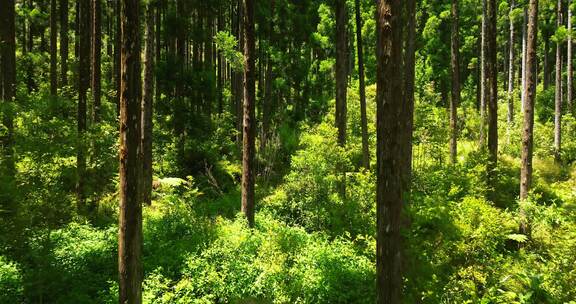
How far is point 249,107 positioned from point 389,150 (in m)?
6.95

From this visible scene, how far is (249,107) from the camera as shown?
11672 mm

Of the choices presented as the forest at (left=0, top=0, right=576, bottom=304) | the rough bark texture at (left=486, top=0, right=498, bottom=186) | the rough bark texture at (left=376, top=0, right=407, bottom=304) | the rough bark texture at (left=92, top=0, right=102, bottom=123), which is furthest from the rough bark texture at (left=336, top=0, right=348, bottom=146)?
the rough bark texture at (left=376, top=0, right=407, bottom=304)

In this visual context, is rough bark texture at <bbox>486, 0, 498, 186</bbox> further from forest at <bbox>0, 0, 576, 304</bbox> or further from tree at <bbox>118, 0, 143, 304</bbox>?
tree at <bbox>118, 0, 143, 304</bbox>

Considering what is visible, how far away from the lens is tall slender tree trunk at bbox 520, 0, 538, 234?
12203mm

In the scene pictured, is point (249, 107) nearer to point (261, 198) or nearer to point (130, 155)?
point (130, 155)

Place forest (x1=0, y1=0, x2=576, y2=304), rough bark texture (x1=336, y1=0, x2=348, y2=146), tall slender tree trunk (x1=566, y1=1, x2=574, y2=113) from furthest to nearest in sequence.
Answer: tall slender tree trunk (x1=566, y1=1, x2=574, y2=113)
rough bark texture (x1=336, y1=0, x2=348, y2=146)
forest (x1=0, y1=0, x2=576, y2=304)

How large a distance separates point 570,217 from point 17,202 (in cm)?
1074

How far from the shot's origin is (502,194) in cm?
1598

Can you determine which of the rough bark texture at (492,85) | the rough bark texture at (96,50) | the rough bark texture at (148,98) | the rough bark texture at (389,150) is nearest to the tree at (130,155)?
the rough bark texture at (389,150)

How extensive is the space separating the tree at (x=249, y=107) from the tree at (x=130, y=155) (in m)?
5.73

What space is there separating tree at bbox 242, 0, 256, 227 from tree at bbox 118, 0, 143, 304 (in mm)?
5729

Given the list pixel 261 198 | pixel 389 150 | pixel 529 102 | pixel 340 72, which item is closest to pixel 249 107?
pixel 261 198

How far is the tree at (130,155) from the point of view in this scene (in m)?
5.85

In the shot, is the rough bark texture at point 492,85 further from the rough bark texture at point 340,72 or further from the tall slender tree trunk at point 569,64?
the tall slender tree trunk at point 569,64
